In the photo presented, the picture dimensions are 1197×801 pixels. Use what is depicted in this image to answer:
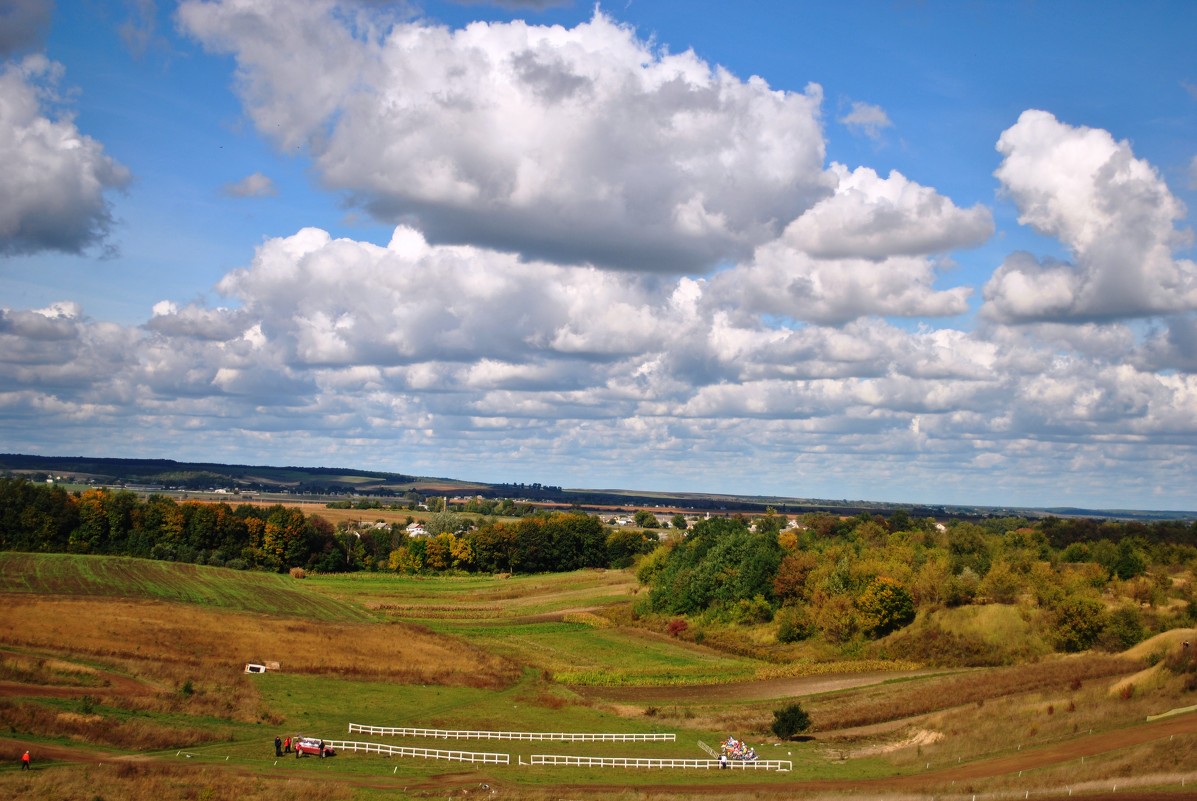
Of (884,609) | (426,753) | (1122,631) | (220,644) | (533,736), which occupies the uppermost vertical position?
(1122,631)

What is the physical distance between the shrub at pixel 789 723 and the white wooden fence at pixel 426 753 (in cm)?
1817

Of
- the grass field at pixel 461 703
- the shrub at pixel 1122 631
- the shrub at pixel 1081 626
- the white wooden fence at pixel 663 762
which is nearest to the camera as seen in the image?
the grass field at pixel 461 703

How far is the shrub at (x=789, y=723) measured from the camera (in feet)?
201

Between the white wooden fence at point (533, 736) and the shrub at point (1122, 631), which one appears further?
the shrub at point (1122, 631)

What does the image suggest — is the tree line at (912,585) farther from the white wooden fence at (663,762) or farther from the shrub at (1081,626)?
the white wooden fence at (663,762)

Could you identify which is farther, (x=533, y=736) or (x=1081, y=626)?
(x=1081, y=626)

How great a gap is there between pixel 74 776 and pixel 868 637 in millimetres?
76317

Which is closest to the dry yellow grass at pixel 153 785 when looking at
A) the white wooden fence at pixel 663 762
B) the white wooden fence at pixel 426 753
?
the white wooden fence at pixel 426 753

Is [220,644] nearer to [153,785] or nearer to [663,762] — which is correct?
[153,785]

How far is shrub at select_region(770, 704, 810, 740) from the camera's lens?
2408 inches

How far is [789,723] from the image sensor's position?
6119 cm

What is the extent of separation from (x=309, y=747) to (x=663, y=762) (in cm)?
1874

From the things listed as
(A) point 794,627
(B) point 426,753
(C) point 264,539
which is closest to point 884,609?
(A) point 794,627

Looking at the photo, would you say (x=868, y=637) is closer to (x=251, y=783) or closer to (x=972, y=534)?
(x=972, y=534)
